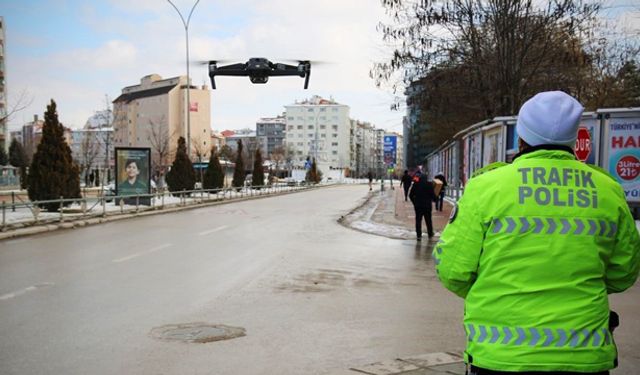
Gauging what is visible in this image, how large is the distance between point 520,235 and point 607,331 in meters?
0.49

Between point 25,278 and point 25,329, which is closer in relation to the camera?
point 25,329

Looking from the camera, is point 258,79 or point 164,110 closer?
point 258,79

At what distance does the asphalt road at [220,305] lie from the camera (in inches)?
211

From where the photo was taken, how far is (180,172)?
37.6 m

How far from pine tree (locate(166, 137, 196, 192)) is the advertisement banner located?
93.6ft

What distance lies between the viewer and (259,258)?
12078mm

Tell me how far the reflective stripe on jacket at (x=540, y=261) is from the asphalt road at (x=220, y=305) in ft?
10.1

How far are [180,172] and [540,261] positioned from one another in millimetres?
36803

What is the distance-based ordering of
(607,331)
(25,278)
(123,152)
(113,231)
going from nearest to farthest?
(607,331)
(25,278)
(113,231)
(123,152)

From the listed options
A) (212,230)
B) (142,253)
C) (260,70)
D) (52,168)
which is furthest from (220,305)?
(52,168)

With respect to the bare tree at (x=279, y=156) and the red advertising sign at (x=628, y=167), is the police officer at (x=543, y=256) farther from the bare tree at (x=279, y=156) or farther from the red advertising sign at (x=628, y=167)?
the bare tree at (x=279, y=156)

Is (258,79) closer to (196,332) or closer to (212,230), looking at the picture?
(212,230)

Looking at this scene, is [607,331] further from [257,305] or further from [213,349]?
[257,305]

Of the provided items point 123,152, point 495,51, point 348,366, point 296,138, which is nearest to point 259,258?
point 348,366
